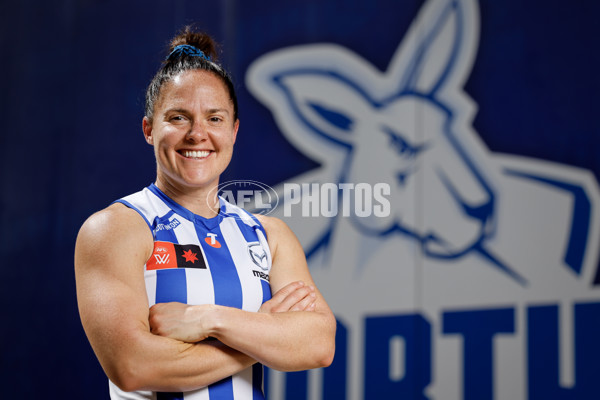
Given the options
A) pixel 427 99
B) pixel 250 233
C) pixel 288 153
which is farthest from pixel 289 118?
pixel 250 233

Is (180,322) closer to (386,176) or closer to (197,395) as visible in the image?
(197,395)

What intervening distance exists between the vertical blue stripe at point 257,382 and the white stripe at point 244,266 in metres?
Answer: 0.13

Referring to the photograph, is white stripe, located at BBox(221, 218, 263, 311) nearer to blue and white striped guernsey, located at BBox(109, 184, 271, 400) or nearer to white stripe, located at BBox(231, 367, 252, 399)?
blue and white striped guernsey, located at BBox(109, 184, 271, 400)

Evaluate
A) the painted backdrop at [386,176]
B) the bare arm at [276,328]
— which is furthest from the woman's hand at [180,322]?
the painted backdrop at [386,176]

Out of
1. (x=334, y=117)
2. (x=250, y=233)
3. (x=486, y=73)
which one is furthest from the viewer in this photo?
(x=334, y=117)

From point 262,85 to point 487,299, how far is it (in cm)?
159

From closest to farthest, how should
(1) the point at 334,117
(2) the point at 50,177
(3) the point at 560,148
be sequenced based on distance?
(3) the point at 560,148, (1) the point at 334,117, (2) the point at 50,177

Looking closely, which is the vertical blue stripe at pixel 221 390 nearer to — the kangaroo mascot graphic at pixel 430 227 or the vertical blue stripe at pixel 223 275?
the vertical blue stripe at pixel 223 275

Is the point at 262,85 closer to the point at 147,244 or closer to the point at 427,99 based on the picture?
the point at 427,99

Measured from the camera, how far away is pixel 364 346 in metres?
3.20

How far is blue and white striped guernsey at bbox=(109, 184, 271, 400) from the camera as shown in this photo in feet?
4.72

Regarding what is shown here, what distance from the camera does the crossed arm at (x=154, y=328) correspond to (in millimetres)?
1347

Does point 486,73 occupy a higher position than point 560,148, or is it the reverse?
point 486,73

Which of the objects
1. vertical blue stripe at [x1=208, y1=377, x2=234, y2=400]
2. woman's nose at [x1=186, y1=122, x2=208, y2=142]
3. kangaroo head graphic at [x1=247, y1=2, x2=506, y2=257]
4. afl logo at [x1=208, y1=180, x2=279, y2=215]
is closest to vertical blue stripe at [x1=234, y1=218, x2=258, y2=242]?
woman's nose at [x1=186, y1=122, x2=208, y2=142]
